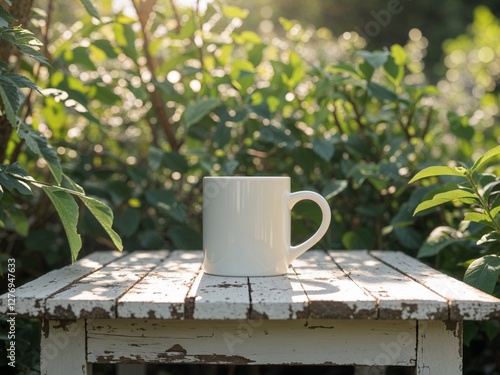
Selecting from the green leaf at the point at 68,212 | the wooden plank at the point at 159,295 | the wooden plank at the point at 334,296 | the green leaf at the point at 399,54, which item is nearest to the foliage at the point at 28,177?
the green leaf at the point at 68,212

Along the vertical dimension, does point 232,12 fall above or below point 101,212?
above

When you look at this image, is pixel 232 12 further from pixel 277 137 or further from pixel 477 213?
A: pixel 477 213

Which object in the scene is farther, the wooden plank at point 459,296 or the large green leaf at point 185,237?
the large green leaf at point 185,237

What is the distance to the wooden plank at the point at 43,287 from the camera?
957mm

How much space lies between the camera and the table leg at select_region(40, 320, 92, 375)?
3.33ft

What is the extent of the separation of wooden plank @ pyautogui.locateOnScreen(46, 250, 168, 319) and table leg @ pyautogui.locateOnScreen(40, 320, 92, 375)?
5 cm

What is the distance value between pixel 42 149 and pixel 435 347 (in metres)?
0.74

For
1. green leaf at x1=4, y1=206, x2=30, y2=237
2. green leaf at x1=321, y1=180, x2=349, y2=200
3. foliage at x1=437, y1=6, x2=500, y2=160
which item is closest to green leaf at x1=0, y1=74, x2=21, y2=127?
green leaf at x1=4, y1=206, x2=30, y2=237

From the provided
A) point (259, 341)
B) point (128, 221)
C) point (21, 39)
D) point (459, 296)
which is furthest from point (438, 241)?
point (21, 39)

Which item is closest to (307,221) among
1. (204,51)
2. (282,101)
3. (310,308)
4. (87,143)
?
(282,101)

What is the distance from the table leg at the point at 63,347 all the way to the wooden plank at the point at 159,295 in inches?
4.2

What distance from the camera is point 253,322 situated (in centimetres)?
101

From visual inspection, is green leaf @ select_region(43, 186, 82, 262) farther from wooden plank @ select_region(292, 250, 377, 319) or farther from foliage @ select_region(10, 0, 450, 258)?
foliage @ select_region(10, 0, 450, 258)

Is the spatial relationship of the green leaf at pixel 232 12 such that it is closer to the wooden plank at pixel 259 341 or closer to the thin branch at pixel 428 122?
the thin branch at pixel 428 122
